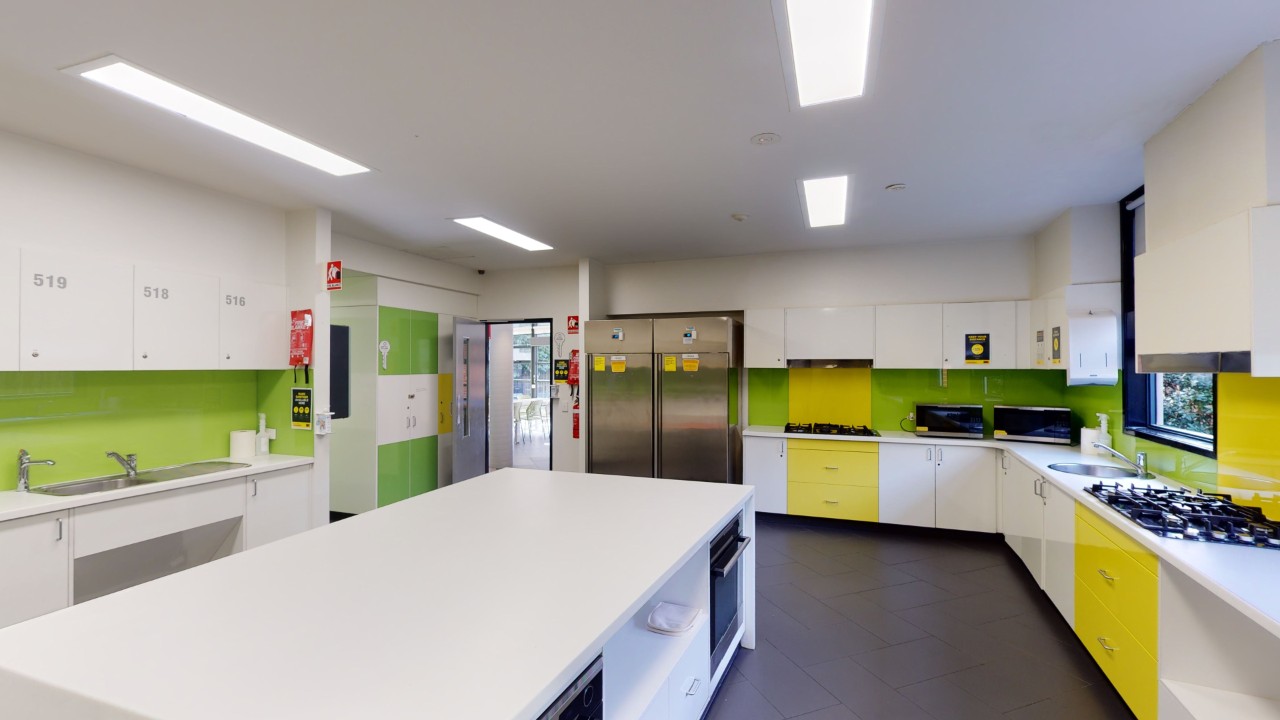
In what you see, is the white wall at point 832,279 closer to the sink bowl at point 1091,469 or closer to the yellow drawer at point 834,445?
the yellow drawer at point 834,445

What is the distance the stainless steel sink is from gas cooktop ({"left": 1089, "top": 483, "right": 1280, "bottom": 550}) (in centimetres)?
470

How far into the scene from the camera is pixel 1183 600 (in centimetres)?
192

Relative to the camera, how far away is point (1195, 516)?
2104 millimetres

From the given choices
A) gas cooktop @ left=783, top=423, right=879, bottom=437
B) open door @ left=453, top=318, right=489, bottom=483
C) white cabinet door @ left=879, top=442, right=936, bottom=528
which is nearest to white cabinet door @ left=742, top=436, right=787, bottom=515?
gas cooktop @ left=783, top=423, right=879, bottom=437

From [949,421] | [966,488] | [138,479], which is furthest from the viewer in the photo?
[949,421]

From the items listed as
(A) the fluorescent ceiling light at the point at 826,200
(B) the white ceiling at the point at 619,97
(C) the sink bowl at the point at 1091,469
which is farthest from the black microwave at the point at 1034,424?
(A) the fluorescent ceiling light at the point at 826,200

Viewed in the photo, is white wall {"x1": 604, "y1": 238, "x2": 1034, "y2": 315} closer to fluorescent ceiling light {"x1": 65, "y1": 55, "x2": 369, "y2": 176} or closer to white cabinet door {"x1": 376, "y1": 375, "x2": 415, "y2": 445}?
white cabinet door {"x1": 376, "y1": 375, "x2": 415, "y2": 445}

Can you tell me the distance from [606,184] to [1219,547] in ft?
10.5

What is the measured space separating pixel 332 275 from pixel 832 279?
4273 mm

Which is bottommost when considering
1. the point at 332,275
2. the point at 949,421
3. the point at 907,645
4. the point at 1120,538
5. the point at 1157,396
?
the point at 907,645

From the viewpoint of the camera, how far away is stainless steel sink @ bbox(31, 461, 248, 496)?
2842 millimetres

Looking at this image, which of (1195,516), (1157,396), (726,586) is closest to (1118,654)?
(1195,516)

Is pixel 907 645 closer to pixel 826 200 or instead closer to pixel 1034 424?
pixel 1034 424

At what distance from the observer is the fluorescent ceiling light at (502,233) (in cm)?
413
